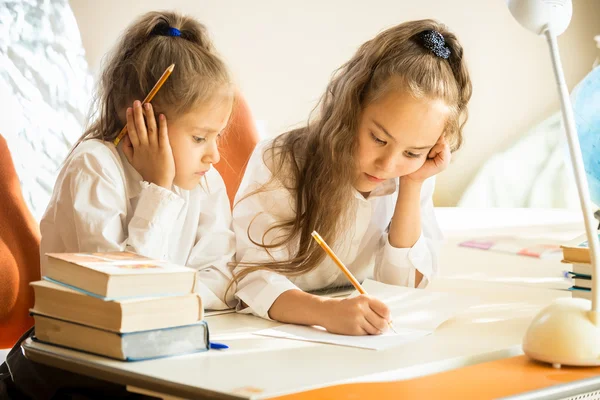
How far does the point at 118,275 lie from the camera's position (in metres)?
0.94

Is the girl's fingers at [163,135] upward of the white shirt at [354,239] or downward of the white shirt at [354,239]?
upward

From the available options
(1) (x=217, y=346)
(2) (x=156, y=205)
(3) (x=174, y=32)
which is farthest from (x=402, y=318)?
(3) (x=174, y=32)

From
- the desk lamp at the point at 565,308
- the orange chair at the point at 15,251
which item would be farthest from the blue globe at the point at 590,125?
the orange chair at the point at 15,251

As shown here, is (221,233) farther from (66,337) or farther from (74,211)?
(66,337)

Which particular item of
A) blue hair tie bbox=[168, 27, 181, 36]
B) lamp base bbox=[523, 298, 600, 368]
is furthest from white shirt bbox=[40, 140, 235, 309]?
lamp base bbox=[523, 298, 600, 368]

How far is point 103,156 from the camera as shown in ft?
4.64

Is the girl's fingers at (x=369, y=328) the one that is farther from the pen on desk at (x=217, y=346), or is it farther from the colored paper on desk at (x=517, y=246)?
the colored paper on desk at (x=517, y=246)

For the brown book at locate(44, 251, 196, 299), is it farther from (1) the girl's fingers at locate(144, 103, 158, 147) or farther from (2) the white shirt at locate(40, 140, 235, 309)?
(1) the girl's fingers at locate(144, 103, 158, 147)

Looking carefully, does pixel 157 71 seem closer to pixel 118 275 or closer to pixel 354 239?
pixel 354 239

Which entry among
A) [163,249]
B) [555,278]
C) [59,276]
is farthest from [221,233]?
[555,278]

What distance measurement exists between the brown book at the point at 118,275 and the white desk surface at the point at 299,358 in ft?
0.28

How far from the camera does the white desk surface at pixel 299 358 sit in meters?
0.86

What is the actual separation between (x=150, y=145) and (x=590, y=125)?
1.00m

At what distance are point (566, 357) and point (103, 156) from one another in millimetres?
857
